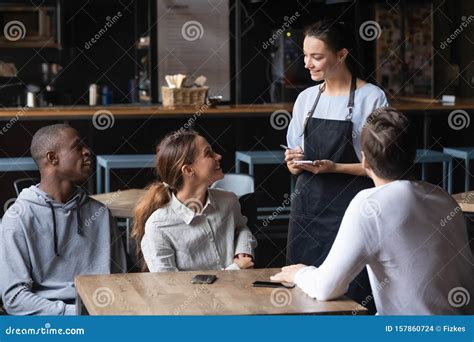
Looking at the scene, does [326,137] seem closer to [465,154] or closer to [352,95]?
[352,95]

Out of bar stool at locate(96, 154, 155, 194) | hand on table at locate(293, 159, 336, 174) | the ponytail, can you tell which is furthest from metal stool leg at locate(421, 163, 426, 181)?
the ponytail

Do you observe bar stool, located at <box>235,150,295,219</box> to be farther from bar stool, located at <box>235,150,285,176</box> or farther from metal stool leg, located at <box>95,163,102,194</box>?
metal stool leg, located at <box>95,163,102,194</box>

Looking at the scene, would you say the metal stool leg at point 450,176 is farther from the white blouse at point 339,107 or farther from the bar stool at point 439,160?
the white blouse at point 339,107

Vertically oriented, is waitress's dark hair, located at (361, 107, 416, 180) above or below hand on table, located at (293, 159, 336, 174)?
above

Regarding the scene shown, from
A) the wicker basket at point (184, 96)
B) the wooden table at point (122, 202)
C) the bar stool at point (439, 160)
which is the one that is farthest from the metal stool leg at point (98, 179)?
the bar stool at point (439, 160)

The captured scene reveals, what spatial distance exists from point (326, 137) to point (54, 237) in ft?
3.26

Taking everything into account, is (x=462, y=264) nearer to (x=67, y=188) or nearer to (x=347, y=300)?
(x=347, y=300)

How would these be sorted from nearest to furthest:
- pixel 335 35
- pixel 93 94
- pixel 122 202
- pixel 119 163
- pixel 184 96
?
pixel 335 35, pixel 122 202, pixel 119 163, pixel 184 96, pixel 93 94

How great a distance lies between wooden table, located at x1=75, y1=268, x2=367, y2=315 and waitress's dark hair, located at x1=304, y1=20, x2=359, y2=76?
0.93 metres

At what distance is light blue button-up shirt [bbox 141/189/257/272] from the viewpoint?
2.77 metres

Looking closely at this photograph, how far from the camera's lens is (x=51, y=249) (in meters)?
2.81

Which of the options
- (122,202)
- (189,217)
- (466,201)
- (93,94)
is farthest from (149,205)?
(93,94)
